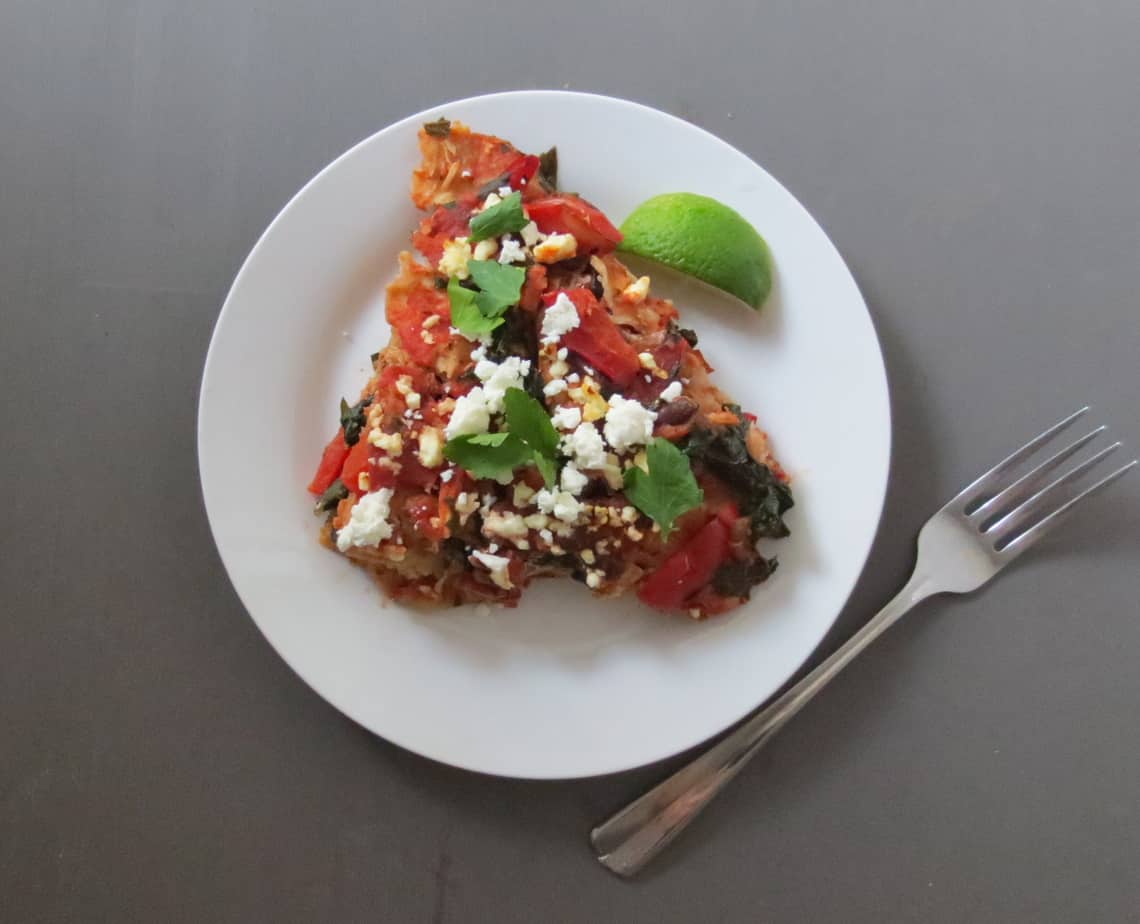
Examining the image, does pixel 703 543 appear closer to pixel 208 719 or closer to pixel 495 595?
pixel 495 595

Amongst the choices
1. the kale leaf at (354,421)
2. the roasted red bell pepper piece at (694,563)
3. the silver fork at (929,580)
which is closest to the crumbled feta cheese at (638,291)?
the roasted red bell pepper piece at (694,563)

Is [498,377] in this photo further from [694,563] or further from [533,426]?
[694,563]

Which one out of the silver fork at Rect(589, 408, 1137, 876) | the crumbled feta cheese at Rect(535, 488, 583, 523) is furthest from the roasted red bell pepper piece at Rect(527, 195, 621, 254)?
the silver fork at Rect(589, 408, 1137, 876)

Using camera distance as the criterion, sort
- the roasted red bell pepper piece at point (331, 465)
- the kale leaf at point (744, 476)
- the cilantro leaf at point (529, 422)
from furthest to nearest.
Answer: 1. the roasted red bell pepper piece at point (331, 465)
2. the kale leaf at point (744, 476)
3. the cilantro leaf at point (529, 422)

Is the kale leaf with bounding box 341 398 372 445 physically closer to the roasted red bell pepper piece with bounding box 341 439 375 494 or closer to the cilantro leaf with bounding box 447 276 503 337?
the roasted red bell pepper piece with bounding box 341 439 375 494

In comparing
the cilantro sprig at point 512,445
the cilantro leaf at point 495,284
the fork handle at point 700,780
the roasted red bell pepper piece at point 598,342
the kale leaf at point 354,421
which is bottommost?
the fork handle at point 700,780

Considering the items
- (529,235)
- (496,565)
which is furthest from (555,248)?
(496,565)

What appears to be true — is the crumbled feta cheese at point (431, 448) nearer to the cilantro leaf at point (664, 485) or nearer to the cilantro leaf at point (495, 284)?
the cilantro leaf at point (495, 284)
